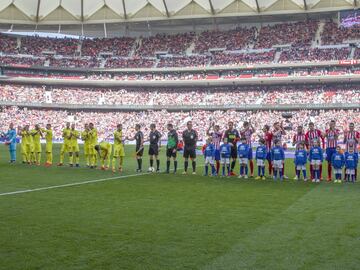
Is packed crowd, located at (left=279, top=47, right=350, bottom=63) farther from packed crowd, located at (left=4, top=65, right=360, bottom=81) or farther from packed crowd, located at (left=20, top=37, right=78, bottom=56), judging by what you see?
packed crowd, located at (left=20, top=37, right=78, bottom=56)

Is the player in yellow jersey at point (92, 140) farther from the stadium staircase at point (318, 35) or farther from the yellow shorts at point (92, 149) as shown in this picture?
the stadium staircase at point (318, 35)

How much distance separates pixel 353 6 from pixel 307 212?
4885 cm

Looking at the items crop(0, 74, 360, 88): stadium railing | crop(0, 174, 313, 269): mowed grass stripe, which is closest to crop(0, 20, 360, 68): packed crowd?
crop(0, 74, 360, 88): stadium railing

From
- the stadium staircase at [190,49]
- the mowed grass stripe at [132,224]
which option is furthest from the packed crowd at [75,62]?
the mowed grass stripe at [132,224]

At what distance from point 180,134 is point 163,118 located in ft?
24.0

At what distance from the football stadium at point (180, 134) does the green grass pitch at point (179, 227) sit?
38mm

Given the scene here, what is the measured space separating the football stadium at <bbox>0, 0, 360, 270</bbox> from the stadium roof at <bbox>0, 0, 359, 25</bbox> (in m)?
0.17

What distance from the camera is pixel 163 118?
5975 cm

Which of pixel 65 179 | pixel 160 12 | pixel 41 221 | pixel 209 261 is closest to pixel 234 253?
pixel 209 261

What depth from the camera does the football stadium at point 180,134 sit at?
24.2ft

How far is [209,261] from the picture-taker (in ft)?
20.8

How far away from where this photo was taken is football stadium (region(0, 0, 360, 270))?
7.38m

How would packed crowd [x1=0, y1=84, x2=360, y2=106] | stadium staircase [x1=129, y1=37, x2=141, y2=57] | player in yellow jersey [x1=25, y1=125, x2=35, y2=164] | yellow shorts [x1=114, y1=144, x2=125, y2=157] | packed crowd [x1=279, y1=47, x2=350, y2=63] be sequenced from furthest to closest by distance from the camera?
stadium staircase [x1=129, y1=37, x2=141, y2=57], packed crowd [x1=279, y1=47, x2=350, y2=63], packed crowd [x1=0, y1=84, x2=360, y2=106], player in yellow jersey [x1=25, y1=125, x2=35, y2=164], yellow shorts [x1=114, y1=144, x2=125, y2=157]

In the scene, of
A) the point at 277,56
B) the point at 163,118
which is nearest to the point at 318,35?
the point at 277,56
